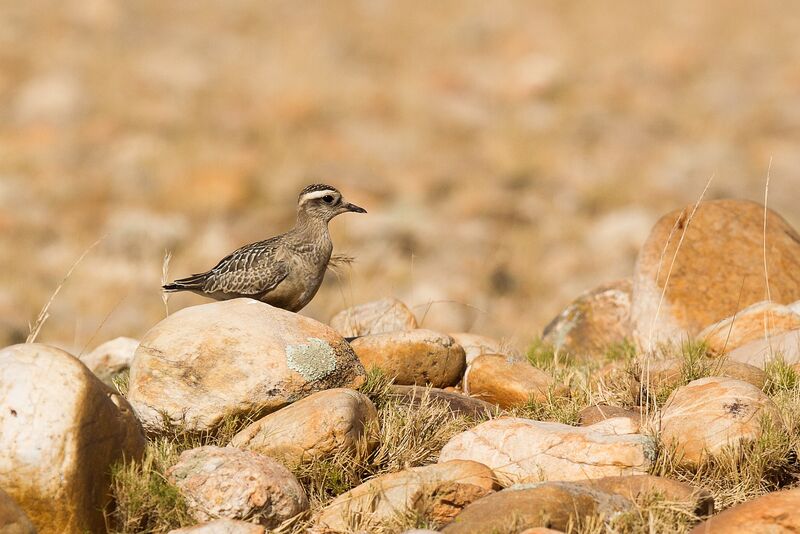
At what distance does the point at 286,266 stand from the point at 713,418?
337 centimetres

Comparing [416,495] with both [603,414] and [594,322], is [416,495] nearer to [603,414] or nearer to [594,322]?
[603,414]

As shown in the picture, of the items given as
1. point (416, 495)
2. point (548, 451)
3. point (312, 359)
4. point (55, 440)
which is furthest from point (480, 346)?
point (55, 440)

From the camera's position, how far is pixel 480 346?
9.31 m

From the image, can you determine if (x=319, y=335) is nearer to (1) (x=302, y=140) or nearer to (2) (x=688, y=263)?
(2) (x=688, y=263)

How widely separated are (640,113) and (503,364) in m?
21.0

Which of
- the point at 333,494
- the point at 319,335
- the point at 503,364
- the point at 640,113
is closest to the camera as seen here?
the point at 333,494

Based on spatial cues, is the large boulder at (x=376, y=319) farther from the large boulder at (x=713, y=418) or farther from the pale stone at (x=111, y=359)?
the large boulder at (x=713, y=418)

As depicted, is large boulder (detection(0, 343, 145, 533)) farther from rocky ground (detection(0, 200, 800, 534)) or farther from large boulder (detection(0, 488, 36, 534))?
large boulder (detection(0, 488, 36, 534))

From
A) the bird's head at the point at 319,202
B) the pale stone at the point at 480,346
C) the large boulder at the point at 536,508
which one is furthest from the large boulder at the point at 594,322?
the large boulder at the point at 536,508

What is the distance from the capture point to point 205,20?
108 ft

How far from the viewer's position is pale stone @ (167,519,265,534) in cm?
576

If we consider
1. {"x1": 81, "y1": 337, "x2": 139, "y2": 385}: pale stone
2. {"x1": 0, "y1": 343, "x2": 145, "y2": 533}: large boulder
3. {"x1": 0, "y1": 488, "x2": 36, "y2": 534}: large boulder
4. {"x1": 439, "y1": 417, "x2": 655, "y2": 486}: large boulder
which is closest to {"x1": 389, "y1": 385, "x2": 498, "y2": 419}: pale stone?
{"x1": 439, "y1": 417, "x2": 655, "y2": 486}: large boulder

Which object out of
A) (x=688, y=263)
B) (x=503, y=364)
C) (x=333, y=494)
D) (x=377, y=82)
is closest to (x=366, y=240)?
(x=377, y=82)

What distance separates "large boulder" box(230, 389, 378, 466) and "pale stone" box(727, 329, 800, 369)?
291 centimetres
